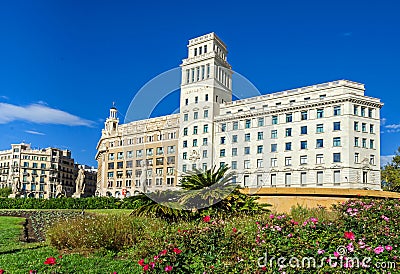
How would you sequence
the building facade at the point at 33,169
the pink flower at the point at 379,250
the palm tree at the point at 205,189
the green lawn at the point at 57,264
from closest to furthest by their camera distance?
1. the pink flower at the point at 379,250
2. the green lawn at the point at 57,264
3. the palm tree at the point at 205,189
4. the building facade at the point at 33,169

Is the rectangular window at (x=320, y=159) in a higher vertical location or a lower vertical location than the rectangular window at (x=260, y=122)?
lower

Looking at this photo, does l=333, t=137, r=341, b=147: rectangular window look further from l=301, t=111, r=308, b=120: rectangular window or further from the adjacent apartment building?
l=301, t=111, r=308, b=120: rectangular window

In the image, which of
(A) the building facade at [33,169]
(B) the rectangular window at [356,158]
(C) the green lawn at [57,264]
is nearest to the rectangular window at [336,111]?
(B) the rectangular window at [356,158]

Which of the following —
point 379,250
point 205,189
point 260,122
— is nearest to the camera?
point 379,250

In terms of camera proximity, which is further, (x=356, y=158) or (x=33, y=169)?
(x=33, y=169)

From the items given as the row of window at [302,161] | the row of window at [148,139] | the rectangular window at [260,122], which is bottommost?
the row of window at [148,139]

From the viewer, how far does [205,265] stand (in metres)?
7.03

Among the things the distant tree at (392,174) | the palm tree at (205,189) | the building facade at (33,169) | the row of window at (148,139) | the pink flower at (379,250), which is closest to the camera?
the pink flower at (379,250)

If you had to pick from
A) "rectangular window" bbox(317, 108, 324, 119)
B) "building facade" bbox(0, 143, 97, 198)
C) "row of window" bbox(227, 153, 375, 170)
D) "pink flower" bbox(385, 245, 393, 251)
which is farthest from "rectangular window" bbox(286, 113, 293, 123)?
"building facade" bbox(0, 143, 97, 198)

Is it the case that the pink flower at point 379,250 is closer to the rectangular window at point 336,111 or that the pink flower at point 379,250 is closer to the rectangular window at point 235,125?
the rectangular window at point 235,125

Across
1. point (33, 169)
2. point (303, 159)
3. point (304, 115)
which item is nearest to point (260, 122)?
point (304, 115)

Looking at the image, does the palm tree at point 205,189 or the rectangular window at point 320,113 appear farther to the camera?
the rectangular window at point 320,113

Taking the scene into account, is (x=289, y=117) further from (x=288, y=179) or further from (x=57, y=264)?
(x=57, y=264)

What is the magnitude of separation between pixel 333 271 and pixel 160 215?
9429mm
